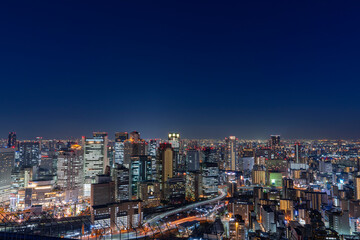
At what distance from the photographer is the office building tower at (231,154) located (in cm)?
3112

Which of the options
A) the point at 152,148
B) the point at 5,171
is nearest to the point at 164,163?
the point at 152,148

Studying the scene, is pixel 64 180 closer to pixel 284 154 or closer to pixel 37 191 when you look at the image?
pixel 37 191

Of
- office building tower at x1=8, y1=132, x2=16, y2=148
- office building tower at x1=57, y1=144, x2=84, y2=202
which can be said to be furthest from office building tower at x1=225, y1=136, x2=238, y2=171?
office building tower at x1=8, y1=132, x2=16, y2=148

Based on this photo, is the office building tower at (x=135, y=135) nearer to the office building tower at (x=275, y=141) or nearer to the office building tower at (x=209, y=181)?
the office building tower at (x=209, y=181)

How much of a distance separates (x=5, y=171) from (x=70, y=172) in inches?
173

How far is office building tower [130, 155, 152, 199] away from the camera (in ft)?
59.3

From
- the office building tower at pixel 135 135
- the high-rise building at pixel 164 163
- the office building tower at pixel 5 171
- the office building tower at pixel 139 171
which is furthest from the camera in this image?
the office building tower at pixel 135 135

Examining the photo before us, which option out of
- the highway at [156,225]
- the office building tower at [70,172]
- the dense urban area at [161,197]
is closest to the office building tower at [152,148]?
the dense urban area at [161,197]

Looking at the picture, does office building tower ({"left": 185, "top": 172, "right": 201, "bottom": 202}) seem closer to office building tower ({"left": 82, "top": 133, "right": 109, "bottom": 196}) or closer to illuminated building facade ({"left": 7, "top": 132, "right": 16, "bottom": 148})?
office building tower ({"left": 82, "top": 133, "right": 109, "bottom": 196})

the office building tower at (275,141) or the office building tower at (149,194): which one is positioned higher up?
the office building tower at (275,141)

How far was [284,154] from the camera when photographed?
32.4 metres

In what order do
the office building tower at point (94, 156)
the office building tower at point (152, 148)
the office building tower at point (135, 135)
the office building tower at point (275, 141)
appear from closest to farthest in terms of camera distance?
the office building tower at point (94, 156)
the office building tower at point (152, 148)
the office building tower at point (135, 135)
the office building tower at point (275, 141)

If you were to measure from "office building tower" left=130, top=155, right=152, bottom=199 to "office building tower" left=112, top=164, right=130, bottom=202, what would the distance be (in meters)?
1.74

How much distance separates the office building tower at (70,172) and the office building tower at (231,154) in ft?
58.3
